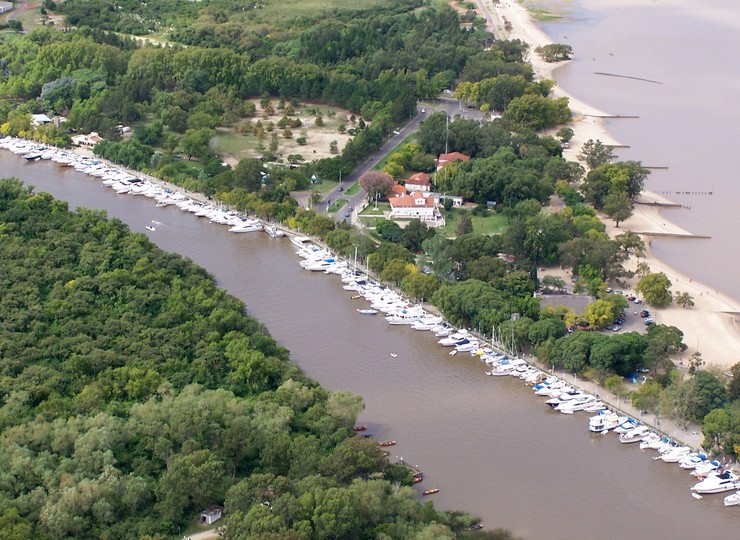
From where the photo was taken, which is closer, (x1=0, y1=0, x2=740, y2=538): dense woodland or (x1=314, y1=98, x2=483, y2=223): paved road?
(x1=0, y1=0, x2=740, y2=538): dense woodland

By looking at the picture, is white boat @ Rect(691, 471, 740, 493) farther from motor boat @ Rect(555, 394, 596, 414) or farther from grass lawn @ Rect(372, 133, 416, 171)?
grass lawn @ Rect(372, 133, 416, 171)

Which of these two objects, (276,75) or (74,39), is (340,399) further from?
(74,39)

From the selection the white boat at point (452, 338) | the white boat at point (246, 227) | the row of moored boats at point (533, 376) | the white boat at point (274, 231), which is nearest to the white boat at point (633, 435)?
the row of moored boats at point (533, 376)

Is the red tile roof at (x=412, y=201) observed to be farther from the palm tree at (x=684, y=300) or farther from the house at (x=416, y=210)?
the palm tree at (x=684, y=300)

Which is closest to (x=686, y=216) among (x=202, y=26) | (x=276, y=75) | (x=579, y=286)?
(x=579, y=286)

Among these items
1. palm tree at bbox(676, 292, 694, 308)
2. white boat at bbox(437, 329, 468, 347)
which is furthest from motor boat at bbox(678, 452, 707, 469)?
palm tree at bbox(676, 292, 694, 308)

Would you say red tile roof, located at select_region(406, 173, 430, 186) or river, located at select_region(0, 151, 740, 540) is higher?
red tile roof, located at select_region(406, 173, 430, 186)
